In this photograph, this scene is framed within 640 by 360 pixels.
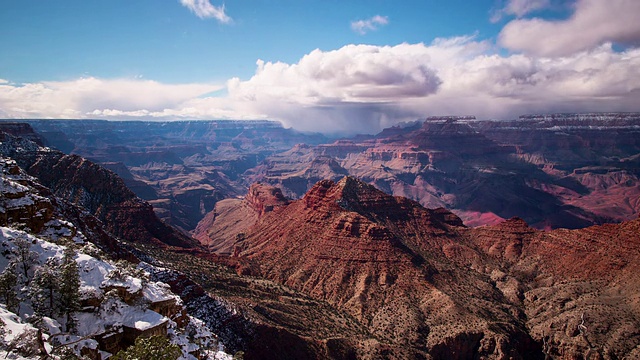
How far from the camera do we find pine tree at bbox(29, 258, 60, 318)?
3553 centimetres

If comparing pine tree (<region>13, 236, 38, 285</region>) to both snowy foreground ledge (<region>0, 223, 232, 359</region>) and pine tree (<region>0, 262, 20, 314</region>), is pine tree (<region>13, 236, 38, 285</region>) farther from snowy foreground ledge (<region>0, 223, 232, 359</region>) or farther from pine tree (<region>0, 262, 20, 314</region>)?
pine tree (<region>0, 262, 20, 314</region>)

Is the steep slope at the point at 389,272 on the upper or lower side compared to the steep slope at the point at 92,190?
lower

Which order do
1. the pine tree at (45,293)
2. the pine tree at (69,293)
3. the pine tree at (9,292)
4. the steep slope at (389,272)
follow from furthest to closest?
1. the steep slope at (389,272)
2. the pine tree at (69,293)
3. the pine tree at (45,293)
4. the pine tree at (9,292)

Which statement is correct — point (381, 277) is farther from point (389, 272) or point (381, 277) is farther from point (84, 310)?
point (84, 310)

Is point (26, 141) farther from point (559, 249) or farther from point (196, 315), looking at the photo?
point (559, 249)

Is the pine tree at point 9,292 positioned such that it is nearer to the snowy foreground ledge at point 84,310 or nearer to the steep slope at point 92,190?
the snowy foreground ledge at point 84,310

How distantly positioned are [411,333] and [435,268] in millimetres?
37271

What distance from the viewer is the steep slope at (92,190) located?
423 ft

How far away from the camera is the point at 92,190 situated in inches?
5438

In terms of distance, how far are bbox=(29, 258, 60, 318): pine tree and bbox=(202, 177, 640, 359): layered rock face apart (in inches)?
2423

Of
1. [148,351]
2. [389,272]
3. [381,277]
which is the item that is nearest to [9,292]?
[148,351]

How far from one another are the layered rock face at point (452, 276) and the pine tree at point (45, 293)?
61541 millimetres

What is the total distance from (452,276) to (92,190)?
129965 mm

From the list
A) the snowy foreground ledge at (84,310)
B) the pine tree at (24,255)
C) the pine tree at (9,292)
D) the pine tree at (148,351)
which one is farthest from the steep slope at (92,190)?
the pine tree at (148,351)
